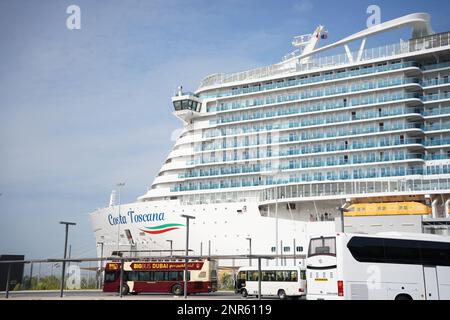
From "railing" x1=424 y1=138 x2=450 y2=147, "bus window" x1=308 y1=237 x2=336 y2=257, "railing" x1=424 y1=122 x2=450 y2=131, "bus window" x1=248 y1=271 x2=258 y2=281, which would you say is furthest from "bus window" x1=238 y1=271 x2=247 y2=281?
"railing" x1=424 y1=122 x2=450 y2=131

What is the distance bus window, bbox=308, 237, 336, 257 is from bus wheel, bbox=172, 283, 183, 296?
13.2 metres

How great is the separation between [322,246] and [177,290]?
1428 cm

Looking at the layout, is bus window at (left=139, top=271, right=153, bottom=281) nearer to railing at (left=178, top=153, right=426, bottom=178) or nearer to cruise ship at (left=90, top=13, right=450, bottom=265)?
cruise ship at (left=90, top=13, right=450, bottom=265)

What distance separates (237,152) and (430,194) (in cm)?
1851

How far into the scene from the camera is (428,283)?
18875 mm

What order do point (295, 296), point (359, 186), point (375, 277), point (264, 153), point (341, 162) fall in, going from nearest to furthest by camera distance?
point (375, 277)
point (295, 296)
point (359, 186)
point (341, 162)
point (264, 153)

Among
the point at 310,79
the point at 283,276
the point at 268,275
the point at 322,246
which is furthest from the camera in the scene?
the point at 310,79

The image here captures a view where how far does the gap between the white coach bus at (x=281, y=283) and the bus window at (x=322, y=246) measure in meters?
9.86

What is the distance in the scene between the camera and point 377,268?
18078 millimetres

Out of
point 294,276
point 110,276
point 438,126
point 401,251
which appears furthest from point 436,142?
point 110,276

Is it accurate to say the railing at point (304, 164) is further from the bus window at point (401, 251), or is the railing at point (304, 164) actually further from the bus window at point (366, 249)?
the bus window at point (366, 249)

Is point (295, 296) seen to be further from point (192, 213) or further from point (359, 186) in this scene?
point (192, 213)

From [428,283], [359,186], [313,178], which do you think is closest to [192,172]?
[313,178]

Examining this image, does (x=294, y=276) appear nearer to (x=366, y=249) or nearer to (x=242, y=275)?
(x=242, y=275)
